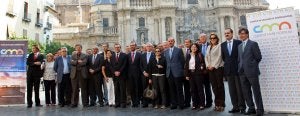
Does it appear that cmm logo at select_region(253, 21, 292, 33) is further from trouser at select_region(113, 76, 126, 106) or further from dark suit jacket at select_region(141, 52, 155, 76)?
trouser at select_region(113, 76, 126, 106)

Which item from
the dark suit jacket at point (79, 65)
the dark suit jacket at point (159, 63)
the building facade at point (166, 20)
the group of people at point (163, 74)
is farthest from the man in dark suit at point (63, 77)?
the building facade at point (166, 20)

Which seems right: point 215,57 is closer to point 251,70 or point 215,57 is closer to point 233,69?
point 233,69

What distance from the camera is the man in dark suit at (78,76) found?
432 inches

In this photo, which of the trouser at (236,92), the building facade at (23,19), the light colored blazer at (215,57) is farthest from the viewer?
the building facade at (23,19)

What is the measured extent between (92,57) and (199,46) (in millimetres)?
3791

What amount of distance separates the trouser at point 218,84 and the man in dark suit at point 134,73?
2.69 m

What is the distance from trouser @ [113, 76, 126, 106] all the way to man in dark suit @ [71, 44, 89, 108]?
114 cm

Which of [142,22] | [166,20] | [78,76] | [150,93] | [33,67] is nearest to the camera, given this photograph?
[150,93]

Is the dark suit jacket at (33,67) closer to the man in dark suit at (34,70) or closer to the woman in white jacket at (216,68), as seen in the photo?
the man in dark suit at (34,70)

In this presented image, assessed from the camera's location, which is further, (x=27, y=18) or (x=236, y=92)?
(x=27, y=18)

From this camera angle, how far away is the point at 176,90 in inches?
387

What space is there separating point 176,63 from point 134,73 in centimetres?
160

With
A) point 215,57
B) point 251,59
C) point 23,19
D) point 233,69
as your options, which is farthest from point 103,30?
point 251,59

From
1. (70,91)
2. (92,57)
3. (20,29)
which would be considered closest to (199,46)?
(92,57)
